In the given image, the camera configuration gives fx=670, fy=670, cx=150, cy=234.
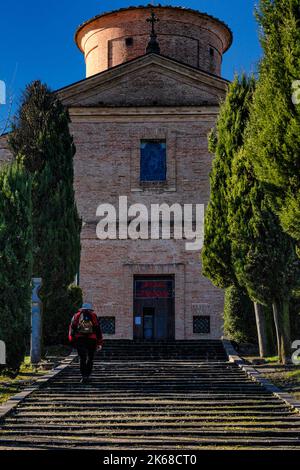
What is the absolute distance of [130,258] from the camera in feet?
73.5

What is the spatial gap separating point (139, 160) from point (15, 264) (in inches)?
418

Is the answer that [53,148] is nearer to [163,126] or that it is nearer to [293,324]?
[163,126]

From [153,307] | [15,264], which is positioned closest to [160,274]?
[153,307]

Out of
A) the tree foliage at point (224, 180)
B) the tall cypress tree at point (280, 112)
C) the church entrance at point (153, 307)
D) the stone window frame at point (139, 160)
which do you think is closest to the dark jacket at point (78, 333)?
the tall cypress tree at point (280, 112)

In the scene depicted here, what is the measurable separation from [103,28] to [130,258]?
33.8ft

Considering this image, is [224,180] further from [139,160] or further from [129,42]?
[129,42]

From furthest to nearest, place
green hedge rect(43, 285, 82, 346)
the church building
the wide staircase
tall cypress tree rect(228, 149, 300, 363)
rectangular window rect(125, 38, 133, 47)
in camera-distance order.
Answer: rectangular window rect(125, 38, 133, 47) < the church building < green hedge rect(43, 285, 82, 346) < tall cypress tree rect(228, 149, 300, 363) < the wide staircase

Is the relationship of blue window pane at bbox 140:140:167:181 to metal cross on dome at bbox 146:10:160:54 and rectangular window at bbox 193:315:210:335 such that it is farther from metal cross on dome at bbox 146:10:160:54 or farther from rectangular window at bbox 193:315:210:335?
rectangular window at bbox 193:315:210:335

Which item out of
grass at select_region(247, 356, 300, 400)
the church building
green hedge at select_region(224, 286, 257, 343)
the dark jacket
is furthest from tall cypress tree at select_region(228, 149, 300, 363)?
the church building

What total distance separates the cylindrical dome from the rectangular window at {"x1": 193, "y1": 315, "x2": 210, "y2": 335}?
10305 mm

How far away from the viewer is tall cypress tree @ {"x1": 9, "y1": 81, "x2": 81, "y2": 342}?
17.8m

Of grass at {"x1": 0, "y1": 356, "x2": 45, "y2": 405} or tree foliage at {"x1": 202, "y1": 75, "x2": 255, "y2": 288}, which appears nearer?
grass at {"x1": 0, "y1": 356, "x2": 45, "y2": 405}

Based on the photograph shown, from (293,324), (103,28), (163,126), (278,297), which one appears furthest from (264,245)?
(103,28)

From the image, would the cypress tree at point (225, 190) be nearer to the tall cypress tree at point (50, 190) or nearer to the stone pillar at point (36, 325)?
the tall cypress tree at point (50, 190)
